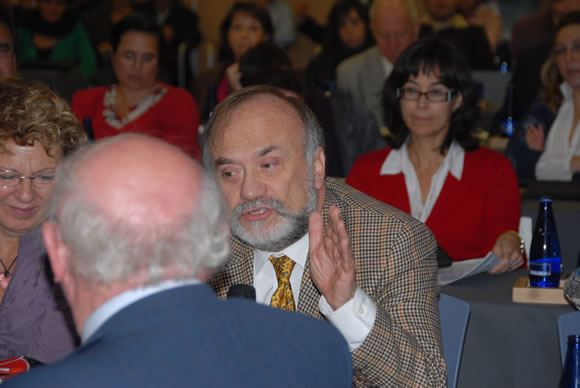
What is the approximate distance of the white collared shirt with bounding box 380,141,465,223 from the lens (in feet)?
11.2

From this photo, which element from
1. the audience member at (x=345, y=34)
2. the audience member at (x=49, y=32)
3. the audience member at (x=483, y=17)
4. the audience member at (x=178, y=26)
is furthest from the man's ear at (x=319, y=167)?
the audience member at (x=178, y=26)

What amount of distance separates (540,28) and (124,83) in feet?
12.6

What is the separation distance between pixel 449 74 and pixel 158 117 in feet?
6.19

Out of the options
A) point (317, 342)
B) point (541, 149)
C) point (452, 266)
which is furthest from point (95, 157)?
point (541, 149)

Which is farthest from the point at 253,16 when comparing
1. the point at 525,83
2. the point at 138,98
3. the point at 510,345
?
the point at 510,345

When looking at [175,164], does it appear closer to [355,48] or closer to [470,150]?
[470,150]

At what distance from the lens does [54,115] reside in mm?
2328

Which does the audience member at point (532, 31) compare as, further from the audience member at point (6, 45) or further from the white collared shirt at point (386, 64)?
the audience member at point (6, 45)

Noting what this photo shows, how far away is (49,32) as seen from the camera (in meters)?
7.52

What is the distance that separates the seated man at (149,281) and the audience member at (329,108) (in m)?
2.09

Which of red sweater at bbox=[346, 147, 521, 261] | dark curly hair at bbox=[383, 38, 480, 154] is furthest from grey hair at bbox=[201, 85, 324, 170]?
dark curly hair at bbox=[383, 38, 480, 154]

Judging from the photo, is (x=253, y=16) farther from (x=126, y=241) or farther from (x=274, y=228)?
(x=126, y=241)

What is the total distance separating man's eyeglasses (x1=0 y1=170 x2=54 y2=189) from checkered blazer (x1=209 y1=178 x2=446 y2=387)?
579 millimetres

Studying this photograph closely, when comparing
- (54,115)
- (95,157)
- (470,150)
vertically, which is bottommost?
(470,150)
